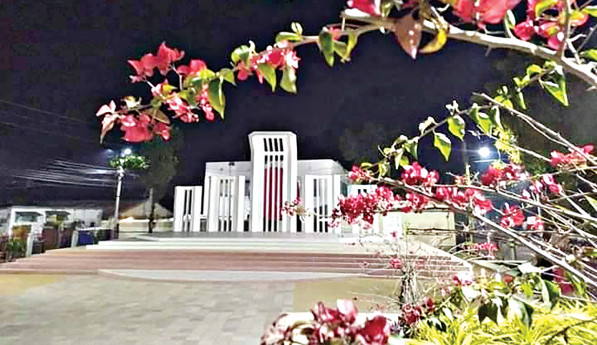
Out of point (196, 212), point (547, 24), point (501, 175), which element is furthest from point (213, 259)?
point (547, 24)

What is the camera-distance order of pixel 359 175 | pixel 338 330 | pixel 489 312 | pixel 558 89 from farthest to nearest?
pixel 359 175
pixel 558 89
pixel 489 312
pixel 338 330

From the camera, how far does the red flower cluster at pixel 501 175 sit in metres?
1.37

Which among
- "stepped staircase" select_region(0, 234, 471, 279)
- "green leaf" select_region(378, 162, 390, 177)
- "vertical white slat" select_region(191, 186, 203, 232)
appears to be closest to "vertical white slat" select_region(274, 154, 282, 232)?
"vertical white slat" select_region(191, 186, 203, 232)

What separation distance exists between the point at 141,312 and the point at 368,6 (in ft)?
12.9

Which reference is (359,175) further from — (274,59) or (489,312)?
(274,59)

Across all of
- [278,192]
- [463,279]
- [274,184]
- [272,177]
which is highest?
[272,177]

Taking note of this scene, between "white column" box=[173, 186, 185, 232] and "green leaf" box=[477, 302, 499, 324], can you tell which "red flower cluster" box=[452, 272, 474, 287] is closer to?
"green leaf" box=[477, 302, 499, 324]

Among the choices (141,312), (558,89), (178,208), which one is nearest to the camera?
(558,89)

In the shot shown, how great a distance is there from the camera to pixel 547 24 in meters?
0.77

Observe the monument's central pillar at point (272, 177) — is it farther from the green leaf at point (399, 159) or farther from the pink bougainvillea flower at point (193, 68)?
the pink bougainvillea flower at point (193, 68)

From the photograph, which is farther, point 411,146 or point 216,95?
point 411,146

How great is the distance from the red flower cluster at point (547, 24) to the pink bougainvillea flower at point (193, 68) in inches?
30.0

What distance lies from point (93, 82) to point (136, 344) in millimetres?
12187

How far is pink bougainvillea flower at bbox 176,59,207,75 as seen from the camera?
0.76 meters
